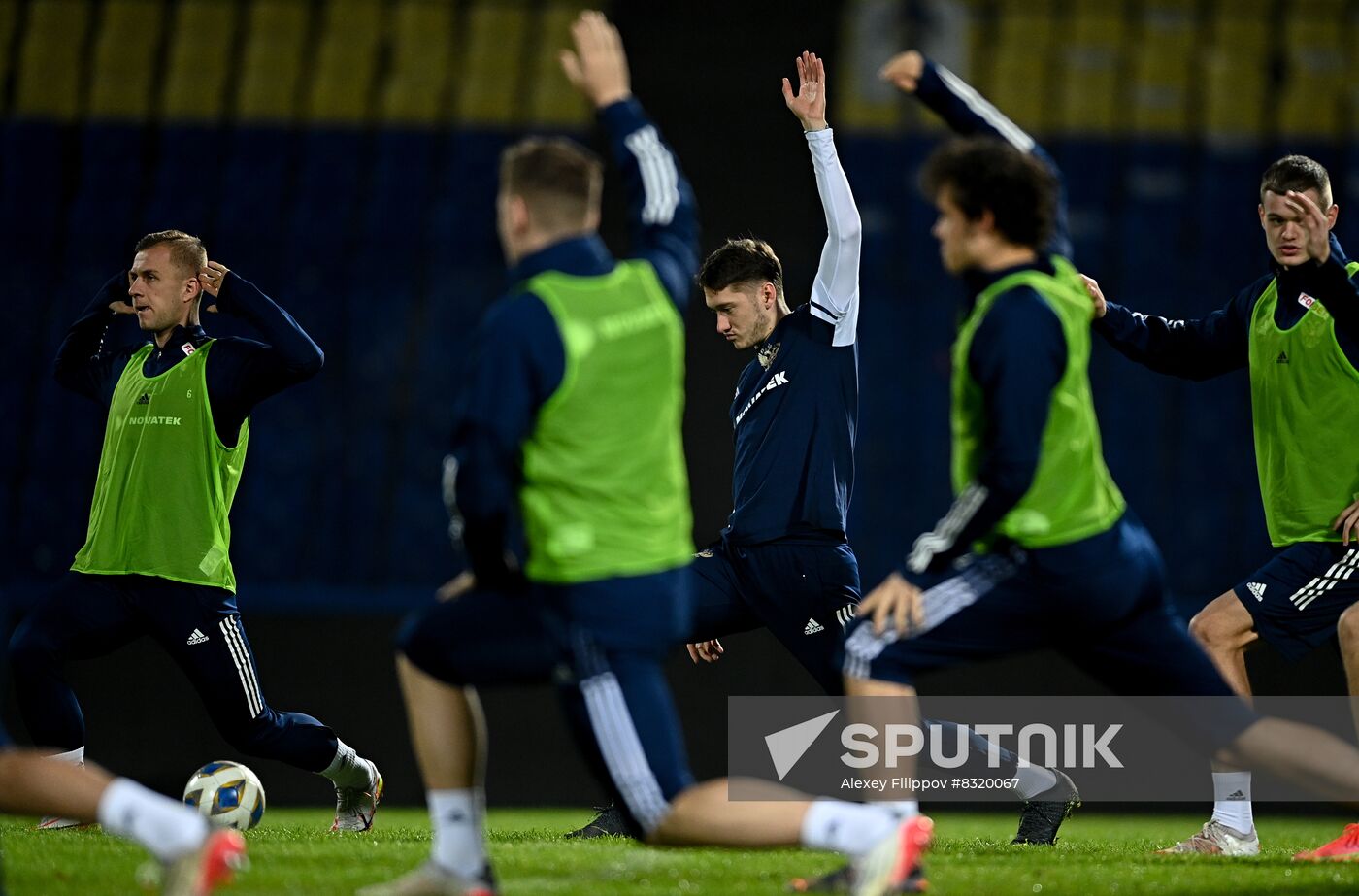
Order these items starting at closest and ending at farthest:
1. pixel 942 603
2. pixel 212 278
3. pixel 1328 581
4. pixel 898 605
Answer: pixel 898 605 < pixel 942 603 < pixel 1328 581 < pixel 212 278

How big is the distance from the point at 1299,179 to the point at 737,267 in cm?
216

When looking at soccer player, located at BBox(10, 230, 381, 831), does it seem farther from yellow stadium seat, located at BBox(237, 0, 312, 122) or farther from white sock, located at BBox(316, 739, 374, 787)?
yellow stadium seat, located at BBox(237, 0, 312, 122)

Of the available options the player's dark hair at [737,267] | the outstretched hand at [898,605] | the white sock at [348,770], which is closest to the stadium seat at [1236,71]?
the player's dark hair at [737,267]

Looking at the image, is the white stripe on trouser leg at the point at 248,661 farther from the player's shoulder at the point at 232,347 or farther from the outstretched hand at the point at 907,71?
the outstretched hand at the point at 907,71

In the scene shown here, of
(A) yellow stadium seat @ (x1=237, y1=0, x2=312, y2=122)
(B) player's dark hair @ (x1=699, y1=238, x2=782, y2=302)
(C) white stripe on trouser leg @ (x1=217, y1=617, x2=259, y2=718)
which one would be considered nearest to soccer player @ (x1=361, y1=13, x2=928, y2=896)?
(B) player's dark hair @ (x1=699, y1=238, x2=782, y2=302)

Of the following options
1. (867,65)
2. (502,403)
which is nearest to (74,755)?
(502,403)

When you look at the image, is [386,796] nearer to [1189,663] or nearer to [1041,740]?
[1041,740]

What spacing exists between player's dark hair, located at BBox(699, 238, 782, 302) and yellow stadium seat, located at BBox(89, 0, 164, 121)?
26.9ft

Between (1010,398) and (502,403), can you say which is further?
(1010,398)

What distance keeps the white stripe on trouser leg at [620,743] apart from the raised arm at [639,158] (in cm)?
110

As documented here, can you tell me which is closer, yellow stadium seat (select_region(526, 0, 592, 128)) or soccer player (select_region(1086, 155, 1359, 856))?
soccer player (select_region(1086, 155, 1359, 856))

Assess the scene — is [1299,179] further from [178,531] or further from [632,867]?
[178,531]

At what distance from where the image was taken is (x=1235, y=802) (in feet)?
19.9

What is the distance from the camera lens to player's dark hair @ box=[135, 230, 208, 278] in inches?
253
